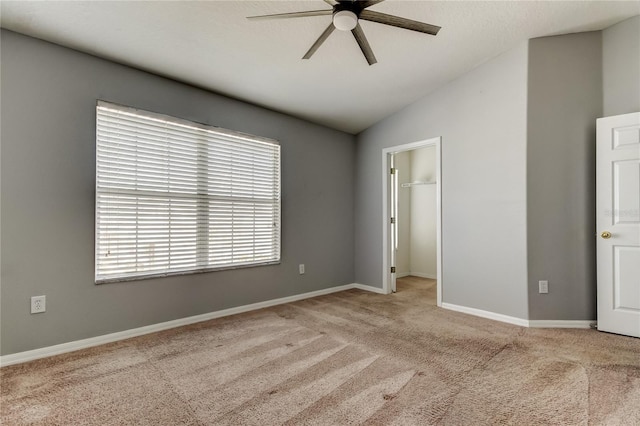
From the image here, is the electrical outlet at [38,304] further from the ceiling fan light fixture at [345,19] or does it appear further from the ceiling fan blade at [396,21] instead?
the ceiling fan blade at [396,21]

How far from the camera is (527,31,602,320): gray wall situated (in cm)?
321

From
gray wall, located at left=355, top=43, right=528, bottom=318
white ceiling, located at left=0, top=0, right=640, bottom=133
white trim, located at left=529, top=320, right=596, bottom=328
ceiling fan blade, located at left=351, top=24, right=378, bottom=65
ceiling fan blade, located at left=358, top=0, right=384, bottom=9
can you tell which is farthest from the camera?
gray wall, located at left=355, top=43, right=528, bottom=318

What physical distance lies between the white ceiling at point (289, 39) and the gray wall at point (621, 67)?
14 cm

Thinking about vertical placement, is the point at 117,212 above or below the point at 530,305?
above

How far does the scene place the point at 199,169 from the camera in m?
3.38

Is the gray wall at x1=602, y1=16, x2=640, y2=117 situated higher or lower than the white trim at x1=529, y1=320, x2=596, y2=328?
higher

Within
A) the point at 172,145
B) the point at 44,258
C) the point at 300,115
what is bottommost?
the point at 44,258

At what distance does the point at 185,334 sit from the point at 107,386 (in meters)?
0.91

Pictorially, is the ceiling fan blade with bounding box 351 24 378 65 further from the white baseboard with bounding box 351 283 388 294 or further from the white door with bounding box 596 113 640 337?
the white baseboard with bounding box 351 283 388 294

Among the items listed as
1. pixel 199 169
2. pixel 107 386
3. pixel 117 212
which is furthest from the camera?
pixel 199 169

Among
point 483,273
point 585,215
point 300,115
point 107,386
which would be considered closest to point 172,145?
point 300,115

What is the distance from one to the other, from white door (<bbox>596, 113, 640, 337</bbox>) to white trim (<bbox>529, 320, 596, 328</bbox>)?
0.42 ft

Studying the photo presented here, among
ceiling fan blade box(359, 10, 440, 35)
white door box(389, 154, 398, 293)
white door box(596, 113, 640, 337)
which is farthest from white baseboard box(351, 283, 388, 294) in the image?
ceiling fan blade box(359, 10, 440, 35)

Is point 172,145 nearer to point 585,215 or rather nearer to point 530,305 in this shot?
point 530,305
